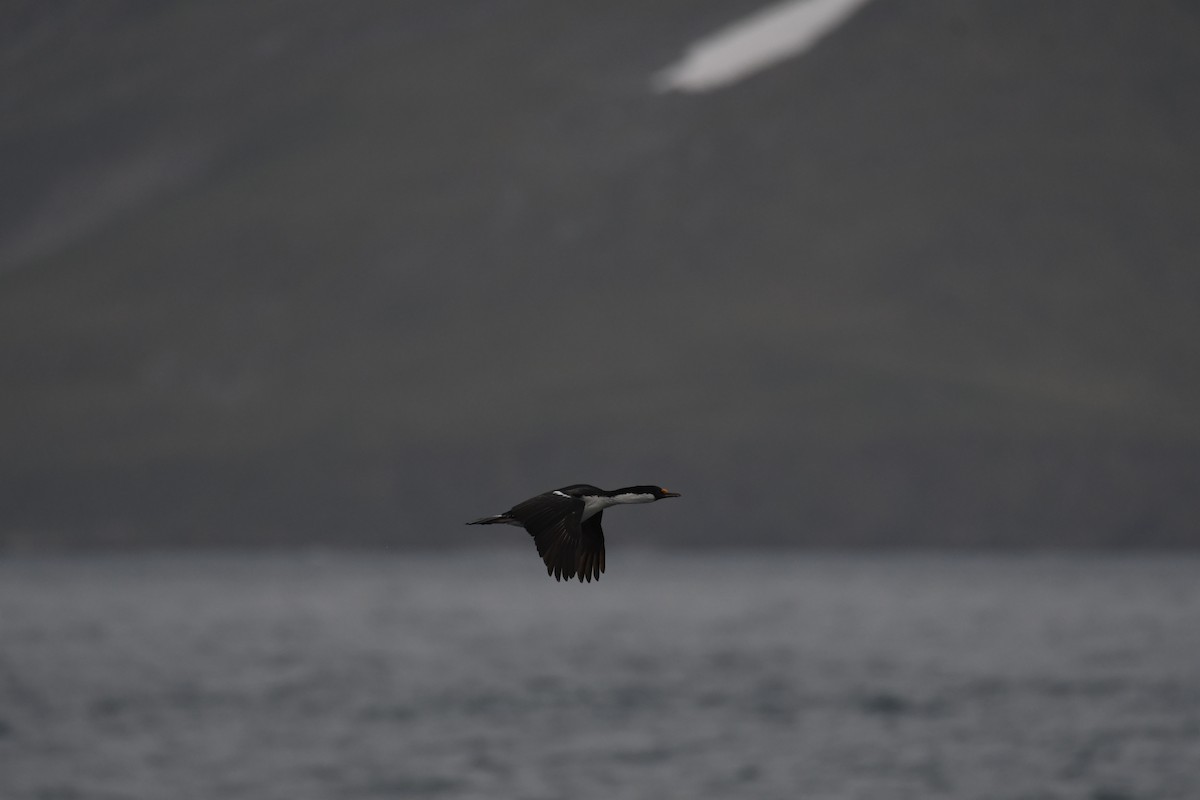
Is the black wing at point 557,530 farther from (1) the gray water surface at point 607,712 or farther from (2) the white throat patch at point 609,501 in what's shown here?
(1) the gray water surface at point 607,712

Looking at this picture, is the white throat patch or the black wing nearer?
the white throat patch

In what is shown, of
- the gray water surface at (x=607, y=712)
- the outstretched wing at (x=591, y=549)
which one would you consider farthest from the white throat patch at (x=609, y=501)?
the gray water surface at (x=607, y=712)

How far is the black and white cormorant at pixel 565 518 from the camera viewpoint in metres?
19.5

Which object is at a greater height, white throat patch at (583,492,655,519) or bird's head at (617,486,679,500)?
bird's head at (617,486,679,500)

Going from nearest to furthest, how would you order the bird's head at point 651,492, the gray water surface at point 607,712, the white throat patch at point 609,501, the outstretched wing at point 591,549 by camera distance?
the white throat patch at point 609,501 < the bird's head at point 651,492 < the outstretched wing at point 591,549 < the gray water surface at point 607,712

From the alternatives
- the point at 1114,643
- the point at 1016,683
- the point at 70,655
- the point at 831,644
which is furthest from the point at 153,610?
the point at 1016,683

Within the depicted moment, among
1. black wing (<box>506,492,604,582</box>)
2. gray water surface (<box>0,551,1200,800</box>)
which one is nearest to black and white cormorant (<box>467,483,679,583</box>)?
black wing (<box>506,492,604,582</box>)

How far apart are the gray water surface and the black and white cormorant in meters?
41.1

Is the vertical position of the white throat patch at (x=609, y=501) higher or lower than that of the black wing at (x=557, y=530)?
higher

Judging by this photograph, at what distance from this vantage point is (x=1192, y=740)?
2817 inches

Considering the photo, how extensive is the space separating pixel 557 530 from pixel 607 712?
212ft

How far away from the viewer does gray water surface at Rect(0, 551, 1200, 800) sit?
6444 centimetres

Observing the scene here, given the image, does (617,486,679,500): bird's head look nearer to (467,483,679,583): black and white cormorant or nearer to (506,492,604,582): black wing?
(467,483,679,583): black and white cormorant

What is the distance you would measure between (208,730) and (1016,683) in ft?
122
